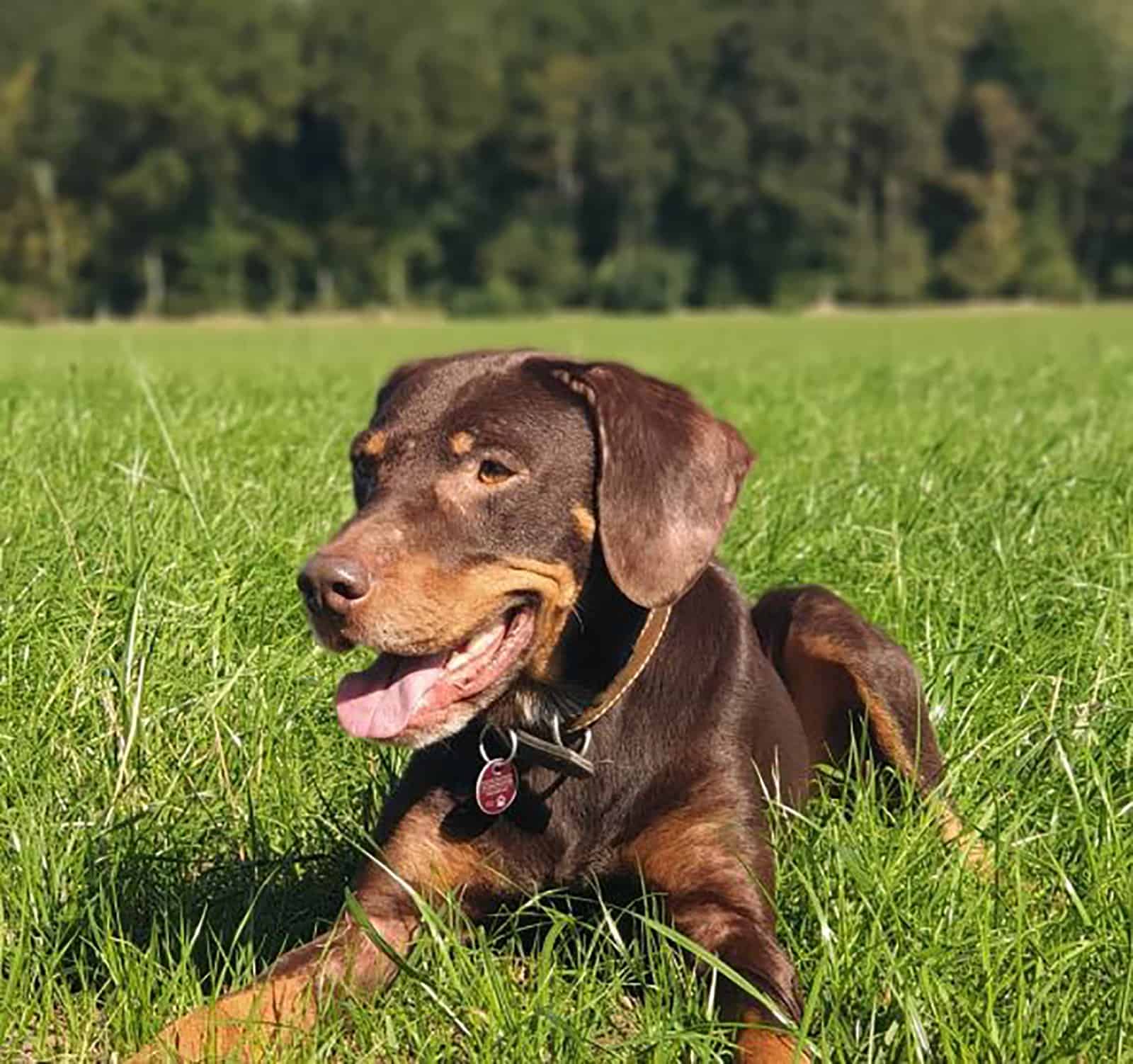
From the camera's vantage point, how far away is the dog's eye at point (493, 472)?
10.8 feet

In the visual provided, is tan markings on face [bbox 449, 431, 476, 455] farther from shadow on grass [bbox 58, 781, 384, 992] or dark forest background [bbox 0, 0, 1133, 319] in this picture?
dark forest background [bbox 0, 0, 1133, 319]

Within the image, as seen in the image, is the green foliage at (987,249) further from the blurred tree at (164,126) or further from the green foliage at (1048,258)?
the blurred tree at (164,126)

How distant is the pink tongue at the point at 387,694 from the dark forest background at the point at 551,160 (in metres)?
74.6

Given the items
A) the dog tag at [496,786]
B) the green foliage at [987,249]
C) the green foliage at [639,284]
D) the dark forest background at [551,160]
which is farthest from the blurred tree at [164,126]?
the dog tag at [496,786]

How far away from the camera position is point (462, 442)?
3334mm

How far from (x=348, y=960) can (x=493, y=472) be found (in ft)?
3.25

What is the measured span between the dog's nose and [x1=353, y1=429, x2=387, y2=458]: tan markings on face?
0.50m

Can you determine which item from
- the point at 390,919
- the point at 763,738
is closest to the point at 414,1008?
the point at 390,919

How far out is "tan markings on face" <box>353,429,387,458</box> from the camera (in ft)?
11.2

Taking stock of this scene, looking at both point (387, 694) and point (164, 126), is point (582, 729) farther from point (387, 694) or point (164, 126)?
point (164, 126)

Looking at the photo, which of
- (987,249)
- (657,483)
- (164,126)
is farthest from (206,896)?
(987,249)

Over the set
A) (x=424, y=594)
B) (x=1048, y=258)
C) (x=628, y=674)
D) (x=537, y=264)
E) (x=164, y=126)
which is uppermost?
(x=424, y=594)

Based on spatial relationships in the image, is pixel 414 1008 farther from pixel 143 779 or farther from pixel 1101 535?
pixel 1101 535

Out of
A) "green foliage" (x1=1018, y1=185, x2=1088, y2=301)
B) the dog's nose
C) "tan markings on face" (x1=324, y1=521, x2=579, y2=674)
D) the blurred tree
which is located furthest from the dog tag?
"green foliage" (x1=1018, y1=185, x2=1088, y2=301)
